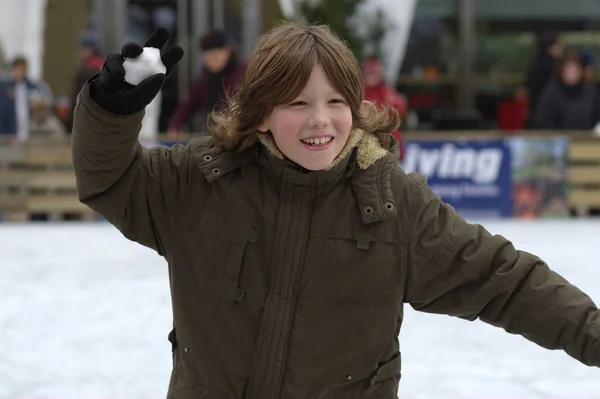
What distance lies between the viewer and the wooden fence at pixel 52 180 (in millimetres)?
8258

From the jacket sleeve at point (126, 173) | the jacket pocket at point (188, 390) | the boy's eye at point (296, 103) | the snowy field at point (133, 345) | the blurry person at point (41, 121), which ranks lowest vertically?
the snowy field at point (133, 345)

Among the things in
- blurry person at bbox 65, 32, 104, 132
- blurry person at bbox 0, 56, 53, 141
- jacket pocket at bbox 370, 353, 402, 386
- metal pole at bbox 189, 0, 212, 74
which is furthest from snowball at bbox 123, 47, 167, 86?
metal pole at bbox 189, 0, 212, 74

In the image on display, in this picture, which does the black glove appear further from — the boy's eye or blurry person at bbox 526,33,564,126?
blurry person at bbox 526,33,564,126

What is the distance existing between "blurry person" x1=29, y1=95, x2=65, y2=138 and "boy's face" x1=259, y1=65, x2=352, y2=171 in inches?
297

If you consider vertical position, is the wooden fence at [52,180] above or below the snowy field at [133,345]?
above

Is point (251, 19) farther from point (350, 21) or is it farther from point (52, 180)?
point (52, 180)

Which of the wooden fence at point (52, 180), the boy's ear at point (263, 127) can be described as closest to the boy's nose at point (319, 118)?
the boy's ear at point (263, 127)

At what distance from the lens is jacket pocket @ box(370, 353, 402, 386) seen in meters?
1.71

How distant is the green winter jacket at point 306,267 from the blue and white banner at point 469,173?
21.4 ft

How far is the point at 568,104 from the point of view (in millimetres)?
8750

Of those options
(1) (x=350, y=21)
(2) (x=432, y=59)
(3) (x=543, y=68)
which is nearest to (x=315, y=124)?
(3) (x=543, y=68)

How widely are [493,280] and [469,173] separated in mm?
6696

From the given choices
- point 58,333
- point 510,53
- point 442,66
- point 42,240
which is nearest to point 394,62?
point 442,66

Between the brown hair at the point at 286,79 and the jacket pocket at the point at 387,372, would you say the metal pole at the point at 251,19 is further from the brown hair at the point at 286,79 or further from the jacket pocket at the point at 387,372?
the jacket pocket at the point at 387,372
